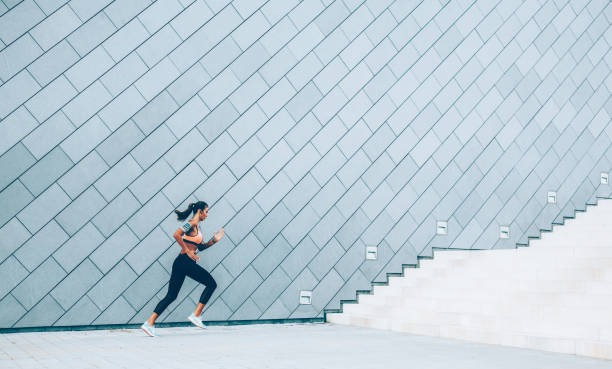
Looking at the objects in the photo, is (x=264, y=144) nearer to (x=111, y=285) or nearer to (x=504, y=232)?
(x=111, y=285)

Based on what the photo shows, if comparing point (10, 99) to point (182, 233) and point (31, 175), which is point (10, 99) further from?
point (182, 233)

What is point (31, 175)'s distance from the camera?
821cm

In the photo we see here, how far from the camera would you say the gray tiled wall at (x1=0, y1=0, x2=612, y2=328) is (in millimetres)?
8328

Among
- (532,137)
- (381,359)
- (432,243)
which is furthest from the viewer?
(532,137)

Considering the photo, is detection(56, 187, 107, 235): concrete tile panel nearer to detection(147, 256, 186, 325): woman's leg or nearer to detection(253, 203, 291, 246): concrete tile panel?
detection(147, 256, 186, 325): woman's leg

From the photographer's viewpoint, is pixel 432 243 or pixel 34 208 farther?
pixel 432 243

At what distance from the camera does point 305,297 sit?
9672mm

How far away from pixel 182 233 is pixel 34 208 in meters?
2.04

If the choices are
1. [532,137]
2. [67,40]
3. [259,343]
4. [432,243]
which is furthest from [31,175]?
[532,137]

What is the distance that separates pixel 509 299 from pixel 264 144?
428cm

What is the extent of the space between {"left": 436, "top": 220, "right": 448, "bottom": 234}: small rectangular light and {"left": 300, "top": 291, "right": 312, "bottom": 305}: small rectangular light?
2.85 metres

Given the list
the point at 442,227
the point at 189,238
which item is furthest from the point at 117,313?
the point at 442,227

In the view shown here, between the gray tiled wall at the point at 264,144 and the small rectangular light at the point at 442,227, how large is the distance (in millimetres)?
105

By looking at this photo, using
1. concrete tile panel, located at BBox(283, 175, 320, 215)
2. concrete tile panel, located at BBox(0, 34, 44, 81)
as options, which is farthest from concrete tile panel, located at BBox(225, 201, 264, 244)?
concrete tile panel, located at BBox(0, 34, 44, 81)
